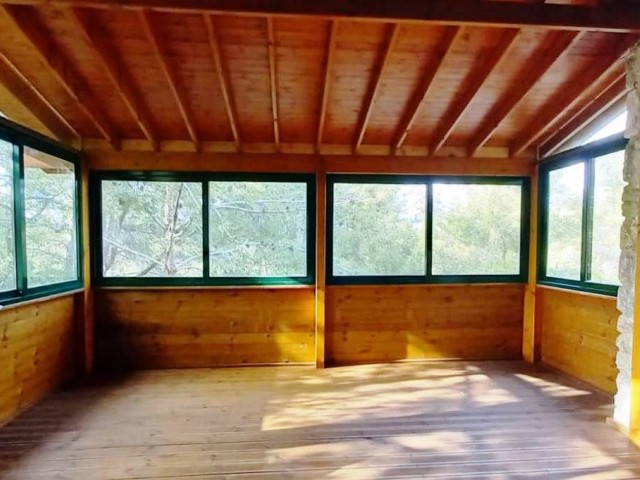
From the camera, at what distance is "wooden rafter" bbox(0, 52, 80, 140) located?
3.44 meters

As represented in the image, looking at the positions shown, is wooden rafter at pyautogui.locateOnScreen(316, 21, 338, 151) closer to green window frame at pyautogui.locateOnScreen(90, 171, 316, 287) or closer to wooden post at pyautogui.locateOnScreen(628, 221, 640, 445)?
green window frame at pyautogui.locateOnScreen(90, 171, 316, 287)

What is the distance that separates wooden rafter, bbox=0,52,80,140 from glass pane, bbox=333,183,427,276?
3071 mm

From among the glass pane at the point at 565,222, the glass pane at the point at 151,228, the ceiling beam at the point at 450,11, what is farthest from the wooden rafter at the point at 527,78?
the glass pane at the point at 151,228

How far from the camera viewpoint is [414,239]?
5148mm

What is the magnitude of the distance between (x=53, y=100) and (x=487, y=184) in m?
4.93

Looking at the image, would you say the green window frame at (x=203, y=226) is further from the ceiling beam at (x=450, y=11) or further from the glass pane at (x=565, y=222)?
the glass pane at (x=565, y=222)

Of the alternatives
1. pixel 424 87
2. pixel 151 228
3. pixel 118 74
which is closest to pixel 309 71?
pixel 424 87

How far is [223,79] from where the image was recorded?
3.62m

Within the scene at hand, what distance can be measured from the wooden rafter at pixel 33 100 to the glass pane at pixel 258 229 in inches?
64.7

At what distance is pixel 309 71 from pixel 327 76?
21 cm

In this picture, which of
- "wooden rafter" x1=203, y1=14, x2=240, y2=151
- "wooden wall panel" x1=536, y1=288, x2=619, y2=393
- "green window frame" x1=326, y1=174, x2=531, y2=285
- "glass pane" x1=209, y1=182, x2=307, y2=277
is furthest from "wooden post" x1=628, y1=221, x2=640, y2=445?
"wooden rafter" x1=203, y1=14, x2=240, y2=151

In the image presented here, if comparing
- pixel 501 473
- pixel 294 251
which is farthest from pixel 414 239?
pixel 501 473

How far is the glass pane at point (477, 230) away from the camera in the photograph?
5172 mm

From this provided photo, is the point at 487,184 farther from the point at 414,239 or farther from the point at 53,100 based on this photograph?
the point at 53,100
